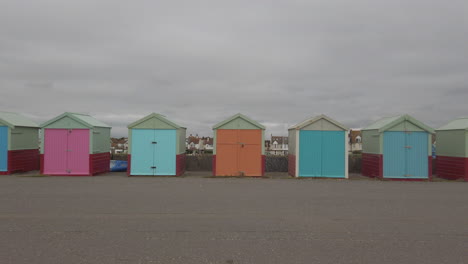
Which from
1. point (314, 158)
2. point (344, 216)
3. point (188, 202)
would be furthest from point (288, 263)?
point (314, 158)

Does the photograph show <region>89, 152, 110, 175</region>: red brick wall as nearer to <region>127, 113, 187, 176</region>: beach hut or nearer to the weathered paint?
<region>127, 113, 187, 176</region>: beach hut

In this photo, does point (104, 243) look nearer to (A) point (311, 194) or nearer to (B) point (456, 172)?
(A) point (311, 194)

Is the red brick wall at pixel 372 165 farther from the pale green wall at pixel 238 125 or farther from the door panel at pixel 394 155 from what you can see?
the pale green wall at pixel 238 125

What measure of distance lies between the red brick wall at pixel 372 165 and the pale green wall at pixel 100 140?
47.2 feet

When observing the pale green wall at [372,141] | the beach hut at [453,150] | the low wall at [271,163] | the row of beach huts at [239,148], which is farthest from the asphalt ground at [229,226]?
the low wall at [271,163]

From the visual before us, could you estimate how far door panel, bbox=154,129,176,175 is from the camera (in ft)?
59.7

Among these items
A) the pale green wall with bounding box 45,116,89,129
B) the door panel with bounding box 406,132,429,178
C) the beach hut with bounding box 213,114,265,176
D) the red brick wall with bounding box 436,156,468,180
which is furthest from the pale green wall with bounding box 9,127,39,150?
the red brick wall with bounding box 436,156,468,180

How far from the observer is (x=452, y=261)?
5586 millimetres

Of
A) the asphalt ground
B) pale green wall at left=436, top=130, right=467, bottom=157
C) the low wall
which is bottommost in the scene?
the asphalt ground

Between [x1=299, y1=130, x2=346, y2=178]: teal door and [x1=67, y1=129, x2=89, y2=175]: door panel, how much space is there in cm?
1086

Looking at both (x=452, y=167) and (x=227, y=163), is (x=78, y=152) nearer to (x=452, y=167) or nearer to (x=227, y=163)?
(x=227, y=163)

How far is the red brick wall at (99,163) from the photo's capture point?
18164mm

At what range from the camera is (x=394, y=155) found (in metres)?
18.1

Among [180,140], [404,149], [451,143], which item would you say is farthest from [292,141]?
[451,143]
